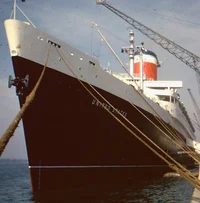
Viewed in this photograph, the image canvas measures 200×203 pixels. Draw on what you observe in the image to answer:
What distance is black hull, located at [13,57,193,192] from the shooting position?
34.3 feet

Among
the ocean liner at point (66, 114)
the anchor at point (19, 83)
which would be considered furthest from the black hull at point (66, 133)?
the anchor at point (19, 83)

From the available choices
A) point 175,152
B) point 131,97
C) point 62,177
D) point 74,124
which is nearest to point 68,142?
point 74,124

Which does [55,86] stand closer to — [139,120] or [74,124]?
[74,124]

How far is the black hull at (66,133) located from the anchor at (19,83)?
0.19m

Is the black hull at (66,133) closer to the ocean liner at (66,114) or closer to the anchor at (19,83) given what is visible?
the ocean liner at (66,114)

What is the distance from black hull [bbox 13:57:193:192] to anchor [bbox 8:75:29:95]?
0.19 meters

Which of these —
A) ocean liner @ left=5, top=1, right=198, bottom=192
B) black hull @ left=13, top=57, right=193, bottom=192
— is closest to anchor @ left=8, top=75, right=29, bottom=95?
ocean liner @ left=5, top=1, right=198, bottom=192

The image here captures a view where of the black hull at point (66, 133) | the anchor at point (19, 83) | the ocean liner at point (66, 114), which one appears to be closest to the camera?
the anchor at point (19, 83)

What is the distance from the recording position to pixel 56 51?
10.7 m

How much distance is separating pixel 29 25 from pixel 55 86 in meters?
2.61

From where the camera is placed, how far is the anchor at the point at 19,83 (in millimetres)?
9680

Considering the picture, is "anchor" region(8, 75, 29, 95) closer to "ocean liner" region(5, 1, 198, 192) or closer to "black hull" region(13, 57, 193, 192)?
"ocean liner" region(5, 1, 198, 192)

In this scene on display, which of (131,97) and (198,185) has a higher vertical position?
(131,97)

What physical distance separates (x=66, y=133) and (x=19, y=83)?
295 centimetres
